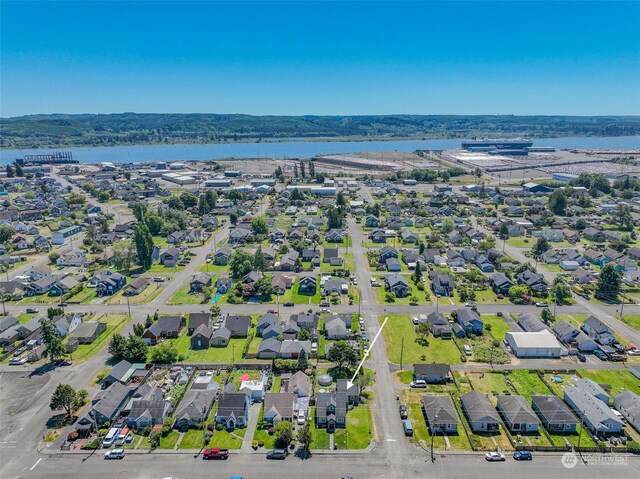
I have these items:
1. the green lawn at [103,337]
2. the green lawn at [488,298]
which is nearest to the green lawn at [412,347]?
the green lawn at [488,298]

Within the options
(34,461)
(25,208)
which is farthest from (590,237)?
(25,208)

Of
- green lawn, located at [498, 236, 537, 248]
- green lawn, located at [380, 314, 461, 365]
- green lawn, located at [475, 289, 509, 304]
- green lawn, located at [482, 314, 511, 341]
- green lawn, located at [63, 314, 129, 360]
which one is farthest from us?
green lawn, located at [498, 236, 537, 248]

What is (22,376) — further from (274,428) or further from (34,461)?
(274,428)

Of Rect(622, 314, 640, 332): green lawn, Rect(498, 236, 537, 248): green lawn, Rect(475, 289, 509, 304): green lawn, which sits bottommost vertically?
Rect(498, 236, 537, 248): green lawn

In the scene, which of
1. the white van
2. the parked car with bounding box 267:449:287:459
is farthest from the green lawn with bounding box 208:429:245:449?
the white van

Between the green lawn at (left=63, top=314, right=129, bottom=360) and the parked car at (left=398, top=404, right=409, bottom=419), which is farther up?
the parked car at (left=398, top=404, right=409, bottom=419)

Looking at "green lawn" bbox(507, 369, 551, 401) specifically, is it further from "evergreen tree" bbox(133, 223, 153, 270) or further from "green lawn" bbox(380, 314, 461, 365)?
"evergreen tree" bbox(133, 223, 153, 270)
